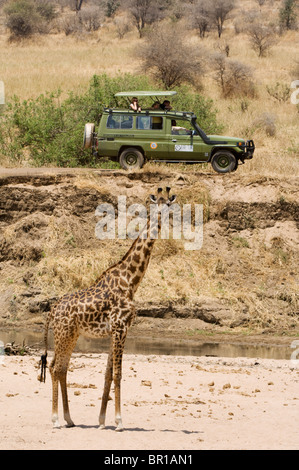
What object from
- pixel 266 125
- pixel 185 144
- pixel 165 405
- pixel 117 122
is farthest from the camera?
pixel 266 125

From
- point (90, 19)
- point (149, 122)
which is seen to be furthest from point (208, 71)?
point (149, 122)

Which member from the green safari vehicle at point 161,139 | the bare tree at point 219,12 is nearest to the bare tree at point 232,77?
the bare tree at point 219,12

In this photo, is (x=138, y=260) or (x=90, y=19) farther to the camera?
(x=90, y=19)

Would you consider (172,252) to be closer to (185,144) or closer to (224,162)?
(185,144)

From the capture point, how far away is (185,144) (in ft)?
82.4

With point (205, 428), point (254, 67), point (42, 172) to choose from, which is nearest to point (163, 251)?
point (42, 172)

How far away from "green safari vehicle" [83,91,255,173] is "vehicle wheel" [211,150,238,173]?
3cm

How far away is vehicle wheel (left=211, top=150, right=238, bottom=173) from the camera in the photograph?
25516 millimetres

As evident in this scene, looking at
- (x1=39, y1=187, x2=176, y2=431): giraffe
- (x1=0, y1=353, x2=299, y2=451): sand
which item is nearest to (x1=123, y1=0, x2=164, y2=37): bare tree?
(x1=0, y1=353, x2=299, y2=451): sand

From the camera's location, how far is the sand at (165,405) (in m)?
9.98

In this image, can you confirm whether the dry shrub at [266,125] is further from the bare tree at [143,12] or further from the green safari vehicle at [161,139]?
the bare tree at [143,12]

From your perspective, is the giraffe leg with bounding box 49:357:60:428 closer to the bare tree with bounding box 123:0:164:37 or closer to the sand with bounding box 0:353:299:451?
the sand with bounding box 0:353:299:451

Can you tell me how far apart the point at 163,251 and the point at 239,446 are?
1421 centimetres

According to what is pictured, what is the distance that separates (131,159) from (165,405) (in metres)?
14.3
